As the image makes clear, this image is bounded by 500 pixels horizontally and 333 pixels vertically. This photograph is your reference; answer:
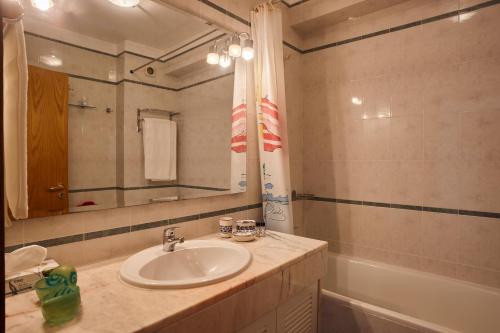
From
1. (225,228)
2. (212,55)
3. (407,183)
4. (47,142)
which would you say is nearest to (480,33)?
(407,183)

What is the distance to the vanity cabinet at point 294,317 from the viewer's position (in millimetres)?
1092

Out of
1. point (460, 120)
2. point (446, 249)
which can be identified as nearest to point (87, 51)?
point (460, 120)

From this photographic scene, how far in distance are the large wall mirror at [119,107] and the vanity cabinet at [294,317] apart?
2.32ft

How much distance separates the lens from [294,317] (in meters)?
1.26

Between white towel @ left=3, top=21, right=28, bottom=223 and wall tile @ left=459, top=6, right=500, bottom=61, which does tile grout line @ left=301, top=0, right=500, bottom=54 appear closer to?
wall tile @ left=459, top=6, right=500, bottom=61

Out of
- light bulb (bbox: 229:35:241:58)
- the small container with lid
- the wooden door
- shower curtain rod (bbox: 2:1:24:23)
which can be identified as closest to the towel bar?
the wooden door

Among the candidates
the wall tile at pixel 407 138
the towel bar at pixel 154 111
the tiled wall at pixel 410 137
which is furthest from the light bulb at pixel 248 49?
the wall tile at pixel 407 138

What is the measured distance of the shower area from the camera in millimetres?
1650

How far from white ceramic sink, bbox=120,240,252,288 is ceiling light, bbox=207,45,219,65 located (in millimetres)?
1032

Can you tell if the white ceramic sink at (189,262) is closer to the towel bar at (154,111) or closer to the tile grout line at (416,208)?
the towel bar at (154,111)

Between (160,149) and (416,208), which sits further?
(416,208)

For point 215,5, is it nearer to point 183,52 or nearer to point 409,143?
point 183,52

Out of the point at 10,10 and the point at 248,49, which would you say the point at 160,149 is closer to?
the point at 248,49

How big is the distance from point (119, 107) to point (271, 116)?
2.93 ft
